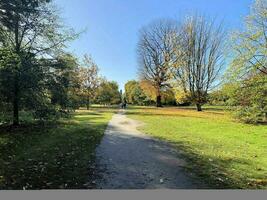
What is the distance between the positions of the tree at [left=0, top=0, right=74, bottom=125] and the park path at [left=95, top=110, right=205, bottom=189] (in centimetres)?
556

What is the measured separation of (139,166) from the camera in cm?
973

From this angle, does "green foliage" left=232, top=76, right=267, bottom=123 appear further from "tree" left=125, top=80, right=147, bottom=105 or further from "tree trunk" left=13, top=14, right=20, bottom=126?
"tree" left=125, top=80, right=147, bottom=105

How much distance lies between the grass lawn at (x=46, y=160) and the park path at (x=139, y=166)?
0.43m

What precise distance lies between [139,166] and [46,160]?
293 centimetres

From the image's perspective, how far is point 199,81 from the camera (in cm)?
4847

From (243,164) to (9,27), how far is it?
11548mm

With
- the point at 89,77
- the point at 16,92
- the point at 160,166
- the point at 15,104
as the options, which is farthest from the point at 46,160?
the point at 89,77

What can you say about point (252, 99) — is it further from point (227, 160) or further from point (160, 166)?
point (160, 166)

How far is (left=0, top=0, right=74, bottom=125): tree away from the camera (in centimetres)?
1513

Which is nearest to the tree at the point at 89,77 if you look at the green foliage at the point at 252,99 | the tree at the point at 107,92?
the tree at the point at 107,92

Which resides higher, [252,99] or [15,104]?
[252,99]

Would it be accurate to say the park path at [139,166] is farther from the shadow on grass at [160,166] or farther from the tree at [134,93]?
the tree at [134,93]

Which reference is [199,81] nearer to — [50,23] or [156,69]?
[156,69]

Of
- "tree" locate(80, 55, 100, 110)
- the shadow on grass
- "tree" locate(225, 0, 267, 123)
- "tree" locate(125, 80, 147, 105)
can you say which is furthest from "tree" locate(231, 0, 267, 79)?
"tree" locate(125, 80, 147, 105)
